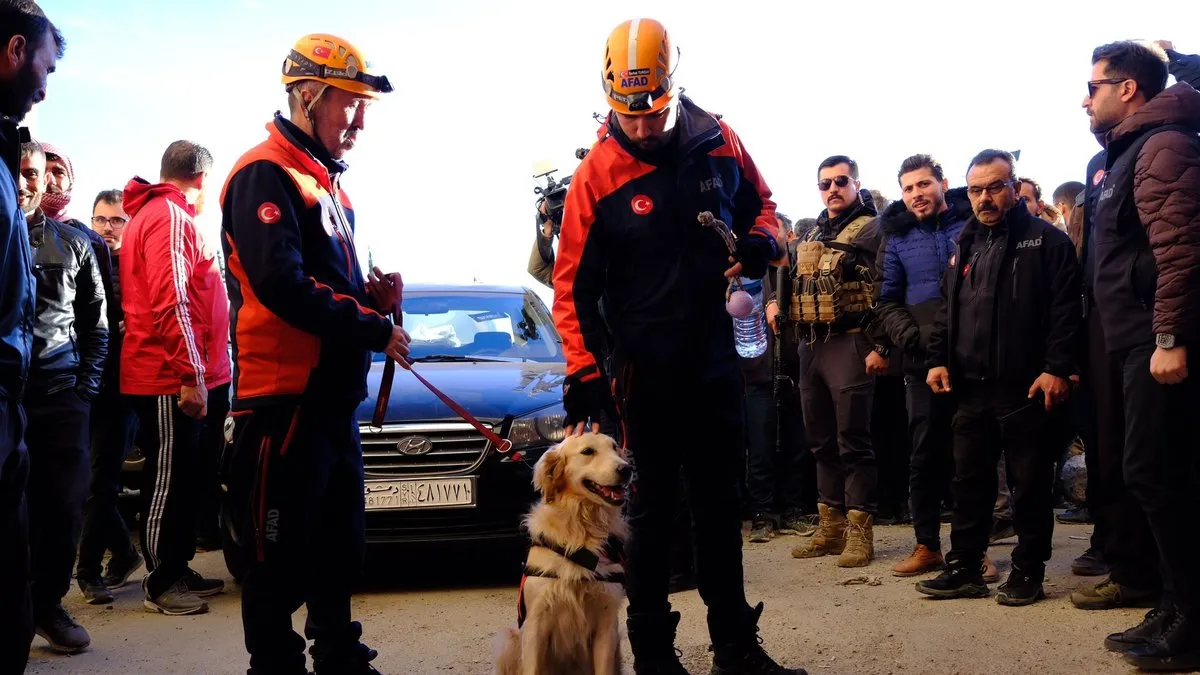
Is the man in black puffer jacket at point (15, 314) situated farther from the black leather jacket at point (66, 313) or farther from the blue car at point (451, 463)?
the blue car at point (451, 463)

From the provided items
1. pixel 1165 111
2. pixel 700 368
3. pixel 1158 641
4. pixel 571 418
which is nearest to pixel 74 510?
pixel 571 418

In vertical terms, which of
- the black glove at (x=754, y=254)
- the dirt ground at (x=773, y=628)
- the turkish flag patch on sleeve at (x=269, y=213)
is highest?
the turkish flag patch on sleeve at (x=269, y=213)

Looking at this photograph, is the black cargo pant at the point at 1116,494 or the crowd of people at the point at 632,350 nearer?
the crowd of people at the point at 632,350

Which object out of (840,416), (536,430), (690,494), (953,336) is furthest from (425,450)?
(953,336)

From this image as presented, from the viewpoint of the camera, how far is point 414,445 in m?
6.85

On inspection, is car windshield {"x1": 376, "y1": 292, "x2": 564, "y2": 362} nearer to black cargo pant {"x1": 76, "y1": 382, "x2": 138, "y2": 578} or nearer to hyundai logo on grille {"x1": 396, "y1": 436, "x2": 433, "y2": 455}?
hyundai logo on grille {"x1": 396, "y1": 436, "x2": 433, "y2": 455}

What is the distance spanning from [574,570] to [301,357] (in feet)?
4.26

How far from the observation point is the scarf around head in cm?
640

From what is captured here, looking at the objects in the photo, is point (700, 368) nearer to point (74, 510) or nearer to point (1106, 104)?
point (1106, 104)

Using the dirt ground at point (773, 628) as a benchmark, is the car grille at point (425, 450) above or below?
above

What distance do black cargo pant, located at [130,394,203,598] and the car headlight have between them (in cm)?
184

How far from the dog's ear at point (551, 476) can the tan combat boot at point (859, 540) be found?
3290 mm

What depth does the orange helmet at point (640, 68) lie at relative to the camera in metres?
4.46

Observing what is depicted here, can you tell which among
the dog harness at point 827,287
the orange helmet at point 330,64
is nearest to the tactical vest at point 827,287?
the dog harness at point 827,287
